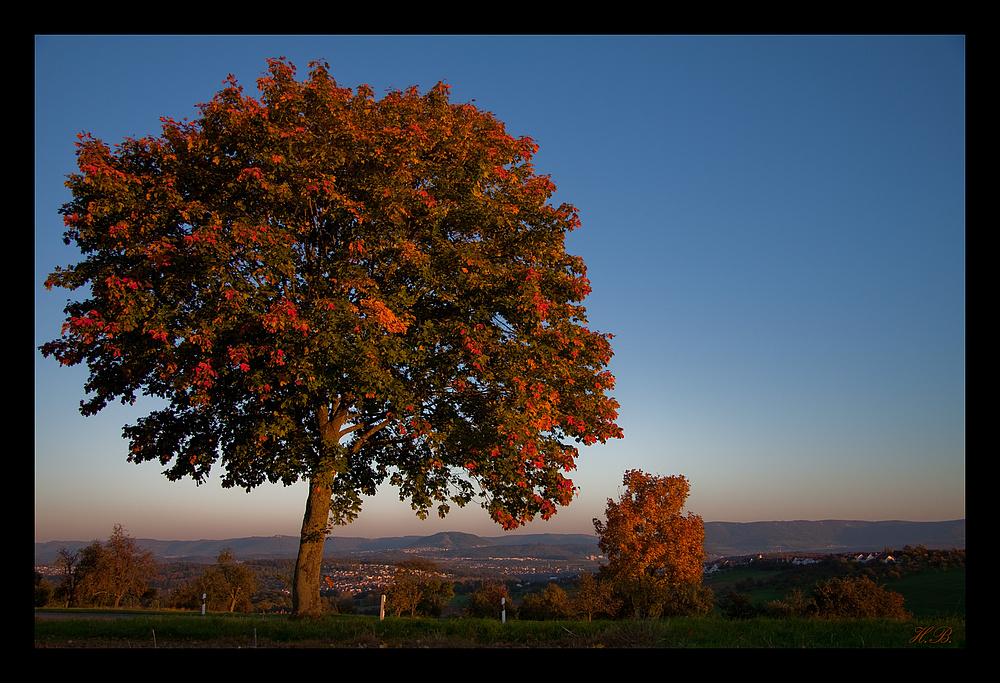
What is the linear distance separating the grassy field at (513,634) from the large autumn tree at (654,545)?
23.0 m

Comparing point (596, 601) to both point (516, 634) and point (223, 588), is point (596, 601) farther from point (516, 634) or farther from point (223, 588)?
point (516, 634)

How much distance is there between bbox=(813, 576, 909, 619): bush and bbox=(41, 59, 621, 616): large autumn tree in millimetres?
13349

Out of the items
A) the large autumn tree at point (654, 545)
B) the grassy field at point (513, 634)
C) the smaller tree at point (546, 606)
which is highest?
the grassy field at point (513, 634)

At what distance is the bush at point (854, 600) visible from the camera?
2362 centimetres

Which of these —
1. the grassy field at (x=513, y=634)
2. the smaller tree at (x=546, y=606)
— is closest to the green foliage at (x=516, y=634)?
the grassy field at (x=513, y=634)

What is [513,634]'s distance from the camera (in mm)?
13688

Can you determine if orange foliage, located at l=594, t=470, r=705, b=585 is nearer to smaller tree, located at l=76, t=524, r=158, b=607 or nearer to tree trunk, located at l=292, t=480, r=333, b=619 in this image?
tree trunk, located at l=292, t=480, r=333, b=619

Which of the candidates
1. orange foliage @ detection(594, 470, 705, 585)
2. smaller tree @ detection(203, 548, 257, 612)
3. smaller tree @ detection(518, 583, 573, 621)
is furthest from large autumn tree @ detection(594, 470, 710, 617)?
smaller tree @ detection(203, 548, 257, 612)

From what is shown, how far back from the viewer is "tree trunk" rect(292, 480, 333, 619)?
1680 cm

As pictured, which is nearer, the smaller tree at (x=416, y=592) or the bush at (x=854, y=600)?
the bush at (x=854, y=600)

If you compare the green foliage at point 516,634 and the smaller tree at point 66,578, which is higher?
the green foliage at point 516,634

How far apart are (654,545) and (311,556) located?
981 inches

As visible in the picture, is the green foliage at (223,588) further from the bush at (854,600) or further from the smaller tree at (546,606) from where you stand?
the bush at (854,600)
